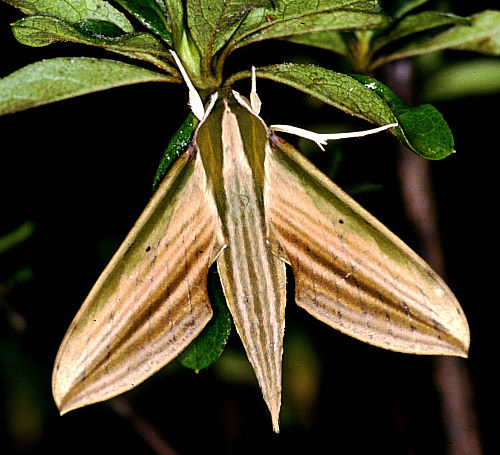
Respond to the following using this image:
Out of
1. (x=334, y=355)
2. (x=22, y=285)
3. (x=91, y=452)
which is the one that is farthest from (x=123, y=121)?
(x=91, y=452)

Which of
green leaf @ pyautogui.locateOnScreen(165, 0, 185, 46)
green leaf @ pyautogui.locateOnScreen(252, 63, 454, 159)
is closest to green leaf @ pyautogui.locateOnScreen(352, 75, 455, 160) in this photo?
green leaf @ pyautogui.locateOnScreen(252, 63, 454, 159)

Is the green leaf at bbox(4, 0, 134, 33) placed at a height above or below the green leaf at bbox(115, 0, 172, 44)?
above

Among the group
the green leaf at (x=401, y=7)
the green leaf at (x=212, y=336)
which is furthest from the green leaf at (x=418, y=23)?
the green leaf at (x=212, y=336)

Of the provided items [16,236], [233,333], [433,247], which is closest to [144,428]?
[233,333]

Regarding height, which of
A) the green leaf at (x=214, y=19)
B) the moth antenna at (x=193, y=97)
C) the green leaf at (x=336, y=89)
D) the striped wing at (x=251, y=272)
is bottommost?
the striped wing at (x=251, y=272)

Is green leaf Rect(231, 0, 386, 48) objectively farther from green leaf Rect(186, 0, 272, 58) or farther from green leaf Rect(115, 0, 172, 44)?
green leaf Rect(115, 0, 172, 44)

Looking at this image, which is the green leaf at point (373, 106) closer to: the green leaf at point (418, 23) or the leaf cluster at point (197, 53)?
the leaf cluster at point (197, 53)
